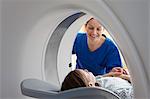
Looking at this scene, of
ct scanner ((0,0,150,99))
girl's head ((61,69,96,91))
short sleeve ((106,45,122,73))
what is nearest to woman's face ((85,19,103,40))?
short sleeve ((106,45,122,73))

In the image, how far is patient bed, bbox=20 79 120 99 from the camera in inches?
33.2

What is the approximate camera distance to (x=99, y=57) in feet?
6.22

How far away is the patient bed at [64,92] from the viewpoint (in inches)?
33.2

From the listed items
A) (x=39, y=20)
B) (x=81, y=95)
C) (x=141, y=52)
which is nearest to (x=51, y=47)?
(x=39, y=20)

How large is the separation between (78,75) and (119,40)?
326 millimetres

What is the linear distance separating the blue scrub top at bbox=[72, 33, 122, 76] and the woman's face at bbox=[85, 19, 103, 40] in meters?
0.08

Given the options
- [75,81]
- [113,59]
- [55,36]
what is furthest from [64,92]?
[113,59]

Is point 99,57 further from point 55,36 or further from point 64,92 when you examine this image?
point 64,92

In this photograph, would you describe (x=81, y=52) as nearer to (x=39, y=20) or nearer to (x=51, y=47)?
(x=51, y=47)

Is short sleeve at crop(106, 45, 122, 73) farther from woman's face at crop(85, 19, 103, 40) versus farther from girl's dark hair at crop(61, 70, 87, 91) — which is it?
girl's dark hair at crop(61, 70, 87, 91)

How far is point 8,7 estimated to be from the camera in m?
1.17

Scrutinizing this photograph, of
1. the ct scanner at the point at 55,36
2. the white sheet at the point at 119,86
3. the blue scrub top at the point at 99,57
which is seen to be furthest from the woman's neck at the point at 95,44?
the white sheet at the point at 119,86

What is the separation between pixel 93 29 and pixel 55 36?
0.56 m

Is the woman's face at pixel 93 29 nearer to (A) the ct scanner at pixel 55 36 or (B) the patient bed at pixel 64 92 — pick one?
(A) the ct scanner at pixel 55 36
